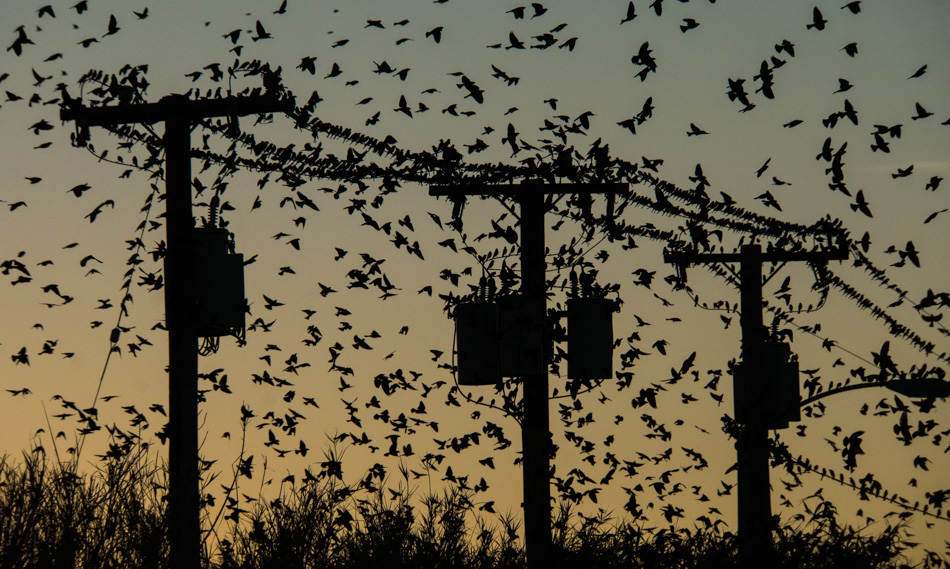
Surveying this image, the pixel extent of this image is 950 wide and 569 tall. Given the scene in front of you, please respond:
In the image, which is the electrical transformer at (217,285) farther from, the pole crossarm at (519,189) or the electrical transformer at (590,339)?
the electrical transformer at (590,339)

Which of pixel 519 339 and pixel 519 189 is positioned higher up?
pixel 519 189

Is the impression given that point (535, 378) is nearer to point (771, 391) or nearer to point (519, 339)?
point (519, 339)

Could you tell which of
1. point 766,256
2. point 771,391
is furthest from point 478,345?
point 766,256

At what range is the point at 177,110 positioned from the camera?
8.53m

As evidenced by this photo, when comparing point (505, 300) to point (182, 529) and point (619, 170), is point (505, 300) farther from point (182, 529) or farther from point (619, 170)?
point (182, 529)

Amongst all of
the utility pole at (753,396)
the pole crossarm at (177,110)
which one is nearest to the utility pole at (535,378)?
the pole crossarm at (177,110)

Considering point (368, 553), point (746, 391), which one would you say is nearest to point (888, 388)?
point (746, 391)

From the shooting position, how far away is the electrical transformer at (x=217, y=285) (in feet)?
27.1

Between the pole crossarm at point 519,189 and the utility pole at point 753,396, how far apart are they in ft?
13.9

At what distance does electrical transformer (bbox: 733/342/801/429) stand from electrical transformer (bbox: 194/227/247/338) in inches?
326

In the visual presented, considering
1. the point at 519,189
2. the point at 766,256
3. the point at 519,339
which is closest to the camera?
the point at 519,339

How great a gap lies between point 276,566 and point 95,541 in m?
1.83

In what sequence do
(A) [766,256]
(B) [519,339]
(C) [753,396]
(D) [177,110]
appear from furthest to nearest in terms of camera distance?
(A) [766,256] < (C) [753,396] < (B) [519,339] < (D) [177,110]

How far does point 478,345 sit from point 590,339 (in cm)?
102
